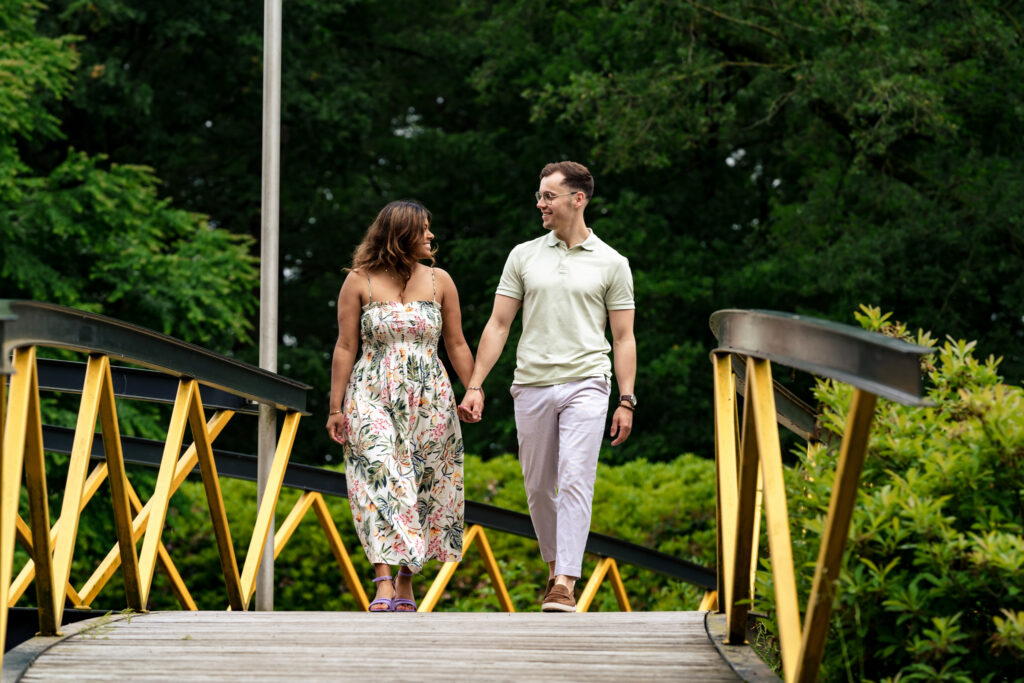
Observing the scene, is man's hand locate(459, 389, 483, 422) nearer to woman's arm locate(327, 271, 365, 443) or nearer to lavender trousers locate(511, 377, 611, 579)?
lavender trousers locate(511, 377, 611, 579)

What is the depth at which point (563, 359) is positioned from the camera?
202 inches

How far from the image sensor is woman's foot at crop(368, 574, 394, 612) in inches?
200

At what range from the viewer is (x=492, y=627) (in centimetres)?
397

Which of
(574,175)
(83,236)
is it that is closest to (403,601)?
(574,175)

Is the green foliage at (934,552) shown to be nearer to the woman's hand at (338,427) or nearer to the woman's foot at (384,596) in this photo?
the woman's foot at (384,596)

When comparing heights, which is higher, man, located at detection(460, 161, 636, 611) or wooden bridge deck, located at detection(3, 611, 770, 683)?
man, located at detection(460, 161, 636, 611)

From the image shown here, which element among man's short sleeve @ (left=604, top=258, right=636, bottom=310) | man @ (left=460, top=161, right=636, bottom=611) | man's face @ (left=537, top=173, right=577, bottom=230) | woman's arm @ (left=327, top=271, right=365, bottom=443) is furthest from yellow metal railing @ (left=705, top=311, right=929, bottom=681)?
woman's arm @ (left=327, top=271, right=365, bottom=443)

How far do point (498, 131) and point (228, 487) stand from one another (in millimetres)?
9154

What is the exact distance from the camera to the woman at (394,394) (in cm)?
517

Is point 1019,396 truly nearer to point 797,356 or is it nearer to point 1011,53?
point 797,356

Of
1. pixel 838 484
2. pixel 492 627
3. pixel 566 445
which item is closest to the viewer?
pixel 838 484

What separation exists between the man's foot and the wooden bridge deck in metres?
0.68

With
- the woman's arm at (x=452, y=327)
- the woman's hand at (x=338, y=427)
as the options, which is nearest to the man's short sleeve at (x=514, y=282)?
the woman's arm at (x=452, y=327)

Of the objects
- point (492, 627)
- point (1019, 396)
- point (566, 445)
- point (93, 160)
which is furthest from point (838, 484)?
point (93, 160)
